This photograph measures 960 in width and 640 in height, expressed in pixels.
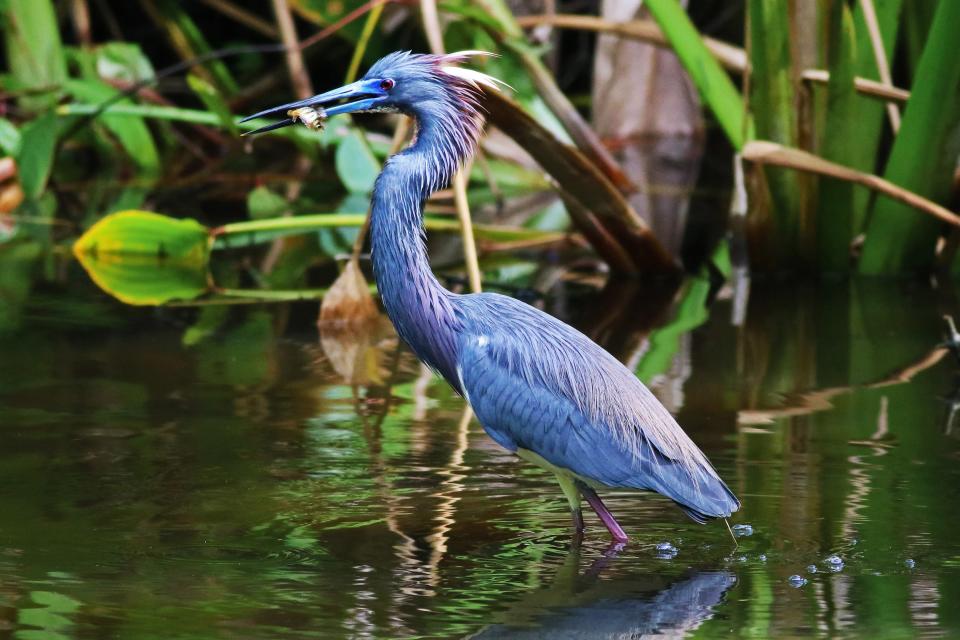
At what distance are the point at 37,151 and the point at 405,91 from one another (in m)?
5.03

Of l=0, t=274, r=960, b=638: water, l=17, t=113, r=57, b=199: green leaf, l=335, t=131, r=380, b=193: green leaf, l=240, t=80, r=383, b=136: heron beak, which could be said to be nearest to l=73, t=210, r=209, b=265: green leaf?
l=0, t=274, r=960, b=638: water

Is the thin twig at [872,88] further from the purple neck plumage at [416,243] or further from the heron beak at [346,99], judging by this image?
the heron beak at [346,99]

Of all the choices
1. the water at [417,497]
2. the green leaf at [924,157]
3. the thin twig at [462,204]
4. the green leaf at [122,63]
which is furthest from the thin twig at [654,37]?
the green leaf at [122,63]

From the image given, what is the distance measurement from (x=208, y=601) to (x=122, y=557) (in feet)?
1.40

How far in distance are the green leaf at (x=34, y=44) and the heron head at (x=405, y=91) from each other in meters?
7.28

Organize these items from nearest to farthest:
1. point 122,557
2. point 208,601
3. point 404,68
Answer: point 208,601 → point 122,557 → point 404,68

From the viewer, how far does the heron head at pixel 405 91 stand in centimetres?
449

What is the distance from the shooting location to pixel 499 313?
4438 mm

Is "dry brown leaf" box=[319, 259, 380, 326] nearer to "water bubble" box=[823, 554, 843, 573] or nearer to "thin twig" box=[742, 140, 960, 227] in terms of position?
"thin twig" box=[742, 140, 960, 227]

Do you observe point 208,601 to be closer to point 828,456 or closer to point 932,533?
point 932,533

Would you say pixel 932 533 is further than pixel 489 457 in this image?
No

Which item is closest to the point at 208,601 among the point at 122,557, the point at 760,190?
the point at 122,557

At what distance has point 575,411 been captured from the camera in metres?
4.20

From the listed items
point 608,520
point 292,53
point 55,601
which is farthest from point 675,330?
point 292,53
